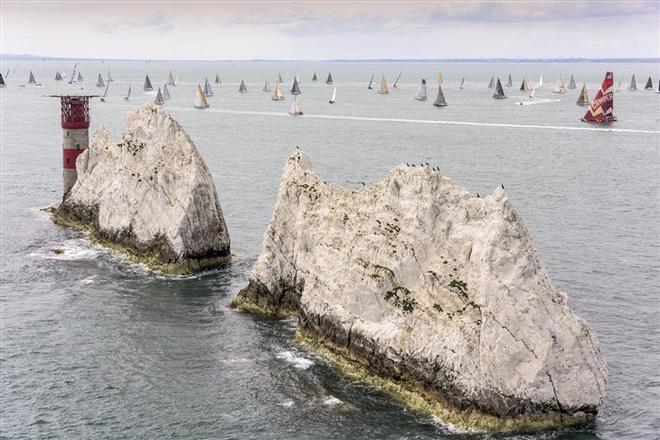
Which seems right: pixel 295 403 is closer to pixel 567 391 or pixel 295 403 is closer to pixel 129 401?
pixel 129 401

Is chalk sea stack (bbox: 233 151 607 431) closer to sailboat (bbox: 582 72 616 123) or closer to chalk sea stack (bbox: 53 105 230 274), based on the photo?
chalk sea stack (bbox: 53 105 230 274)

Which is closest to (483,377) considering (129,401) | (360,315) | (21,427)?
(360,315)

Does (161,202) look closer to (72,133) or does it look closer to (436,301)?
(72,133)

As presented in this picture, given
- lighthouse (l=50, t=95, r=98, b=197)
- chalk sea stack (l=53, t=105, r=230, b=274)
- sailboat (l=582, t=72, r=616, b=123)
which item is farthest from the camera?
sailboat (l=582, t=72, r=616, b=123)

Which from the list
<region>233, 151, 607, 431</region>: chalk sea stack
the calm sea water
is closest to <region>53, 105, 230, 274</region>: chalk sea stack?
the calm sea water

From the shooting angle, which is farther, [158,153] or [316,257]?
[158,153]

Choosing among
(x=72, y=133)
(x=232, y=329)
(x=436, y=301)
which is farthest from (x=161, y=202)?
(x=436, y=301)

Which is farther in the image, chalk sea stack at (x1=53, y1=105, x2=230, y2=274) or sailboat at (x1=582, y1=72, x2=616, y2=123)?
sailboat at (x1=582, y1=72, x2=616, y2=123)
